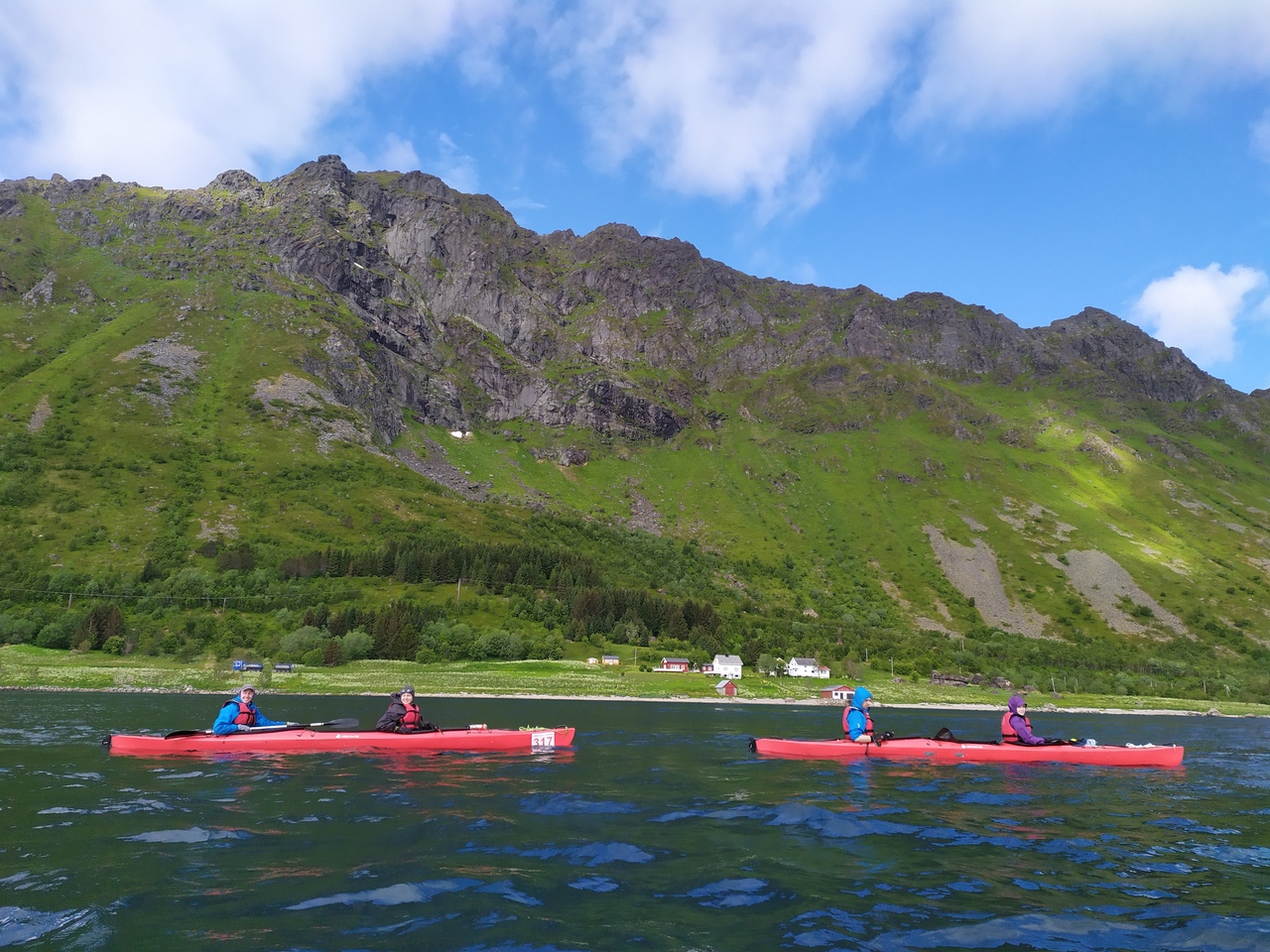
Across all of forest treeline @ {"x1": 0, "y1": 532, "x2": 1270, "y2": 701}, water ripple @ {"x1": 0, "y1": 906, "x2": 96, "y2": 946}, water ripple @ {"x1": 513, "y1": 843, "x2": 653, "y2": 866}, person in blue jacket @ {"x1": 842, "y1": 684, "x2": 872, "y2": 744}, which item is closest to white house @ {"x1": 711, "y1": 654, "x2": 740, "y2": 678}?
forest treeline @ {"x1": 0, "y1": 532, "x2": 1270, "y2": 701}

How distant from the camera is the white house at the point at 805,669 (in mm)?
152375

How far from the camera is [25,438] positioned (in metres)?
194

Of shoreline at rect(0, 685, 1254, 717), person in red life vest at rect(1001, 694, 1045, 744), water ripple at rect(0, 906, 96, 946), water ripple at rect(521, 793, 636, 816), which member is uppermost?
water ripple at rect(0, 906, 96, 946)

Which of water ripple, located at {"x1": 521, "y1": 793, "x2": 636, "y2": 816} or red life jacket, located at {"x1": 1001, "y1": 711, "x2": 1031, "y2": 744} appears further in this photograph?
red life jacket, located at {"x1": 1001, "y1": 711, "x2": 1031, "y2": 744}

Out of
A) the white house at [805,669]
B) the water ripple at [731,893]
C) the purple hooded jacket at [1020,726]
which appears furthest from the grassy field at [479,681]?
the water ripple at [731,893]

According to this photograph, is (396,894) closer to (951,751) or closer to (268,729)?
(268,729)

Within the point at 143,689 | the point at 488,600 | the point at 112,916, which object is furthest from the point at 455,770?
the point at 488,600

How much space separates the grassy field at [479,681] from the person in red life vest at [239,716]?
191ft

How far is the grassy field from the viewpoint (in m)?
84.6

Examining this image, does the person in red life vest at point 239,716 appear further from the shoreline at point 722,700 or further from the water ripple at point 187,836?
the shoreline at point 722,700

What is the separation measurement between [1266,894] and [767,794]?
14.0 metres

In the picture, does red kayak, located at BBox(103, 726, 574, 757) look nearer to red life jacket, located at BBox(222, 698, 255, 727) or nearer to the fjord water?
the fjord water

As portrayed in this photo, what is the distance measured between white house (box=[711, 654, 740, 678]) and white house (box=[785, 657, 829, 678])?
1594cm

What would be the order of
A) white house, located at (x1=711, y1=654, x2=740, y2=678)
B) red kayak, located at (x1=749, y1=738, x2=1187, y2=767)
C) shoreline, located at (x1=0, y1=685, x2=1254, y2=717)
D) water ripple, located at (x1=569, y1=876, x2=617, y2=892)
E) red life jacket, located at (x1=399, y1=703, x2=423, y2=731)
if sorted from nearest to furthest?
1. water ripple, located at (x1=569, y1=876, x2=617, y2=892)
2. red life jacket, located at (x1=399, y1=703, x2=423, y2=731)
3. red kayak, located at (x1=749, y1=738, x2=1187, y2=767)
4. shoreline, located at (x1=0, y1=685, x2=1254, y2=717)
5. white house, located at (x1=711, y1=654, x2=740, y2=678)
